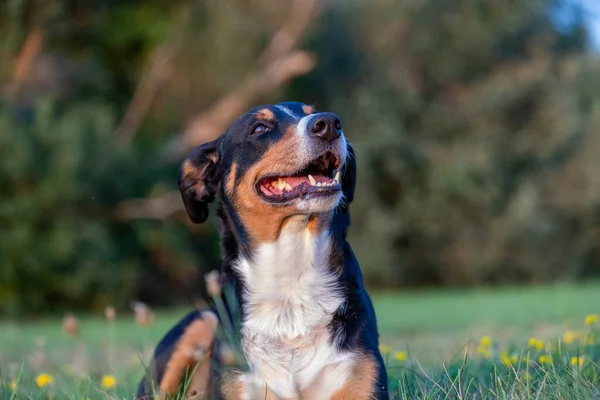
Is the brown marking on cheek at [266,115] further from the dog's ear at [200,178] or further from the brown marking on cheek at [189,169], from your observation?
the brown marking on cheek at [189,169]

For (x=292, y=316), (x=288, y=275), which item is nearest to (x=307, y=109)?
(x=288, y=275)

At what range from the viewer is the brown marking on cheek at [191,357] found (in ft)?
15.6

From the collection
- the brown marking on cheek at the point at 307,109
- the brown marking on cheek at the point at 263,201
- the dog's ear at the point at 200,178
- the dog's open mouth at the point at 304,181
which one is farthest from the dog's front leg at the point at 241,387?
the brown marking on cheek at the point at 307,109

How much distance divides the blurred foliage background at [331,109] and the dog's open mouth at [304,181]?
15.8 metres

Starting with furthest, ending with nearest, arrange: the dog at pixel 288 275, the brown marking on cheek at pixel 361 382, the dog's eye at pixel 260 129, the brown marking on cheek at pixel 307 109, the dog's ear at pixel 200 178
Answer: the dog's ear at pixel 200 178
the brown marking on cheek at pixel 307 109
the dog's eye at pixel 260 129
the dog at pixel 288 275
the brown marking on cheek at pixel 361 382

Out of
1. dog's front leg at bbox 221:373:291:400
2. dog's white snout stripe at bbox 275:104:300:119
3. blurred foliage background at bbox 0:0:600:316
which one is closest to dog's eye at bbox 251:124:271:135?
dog's white snout stripe at bbox 275:104:300:119

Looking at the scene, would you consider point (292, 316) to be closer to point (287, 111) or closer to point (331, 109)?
point (287, 111)

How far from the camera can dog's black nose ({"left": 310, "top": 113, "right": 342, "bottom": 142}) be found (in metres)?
4.40

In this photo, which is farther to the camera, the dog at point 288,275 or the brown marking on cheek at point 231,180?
the brown marking on cheek at point 231,180

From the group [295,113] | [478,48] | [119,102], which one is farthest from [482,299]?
[295,113]

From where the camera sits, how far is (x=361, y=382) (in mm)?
4016

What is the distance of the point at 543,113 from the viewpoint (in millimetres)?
26359

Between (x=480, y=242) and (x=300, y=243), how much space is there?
22.3 m

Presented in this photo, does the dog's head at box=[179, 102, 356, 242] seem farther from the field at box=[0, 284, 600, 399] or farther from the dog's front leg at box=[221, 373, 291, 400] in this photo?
the field at box=[0, 284, 600, 399]
